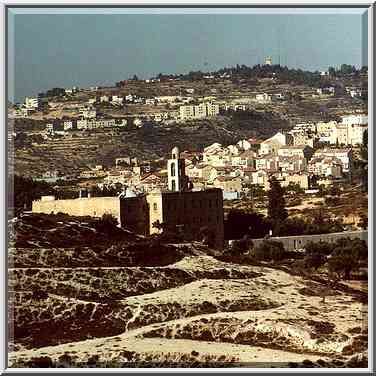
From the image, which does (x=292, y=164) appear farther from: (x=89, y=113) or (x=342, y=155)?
(x=89, y=113)

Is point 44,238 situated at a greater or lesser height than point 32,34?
lesser

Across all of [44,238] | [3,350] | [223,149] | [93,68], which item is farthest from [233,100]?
[3,350]

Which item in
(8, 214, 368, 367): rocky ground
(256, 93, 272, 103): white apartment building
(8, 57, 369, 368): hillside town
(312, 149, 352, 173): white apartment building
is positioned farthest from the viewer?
(256, 93, 272, 103): white apartment building

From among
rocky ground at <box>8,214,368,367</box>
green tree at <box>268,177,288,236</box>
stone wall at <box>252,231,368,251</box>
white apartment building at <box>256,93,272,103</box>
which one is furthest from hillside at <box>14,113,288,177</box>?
stone wall at <box>252,231,368,251</box>

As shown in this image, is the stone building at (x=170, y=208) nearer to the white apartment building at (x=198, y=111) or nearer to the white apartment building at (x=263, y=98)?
the white apartment building at (x=198, y=111)

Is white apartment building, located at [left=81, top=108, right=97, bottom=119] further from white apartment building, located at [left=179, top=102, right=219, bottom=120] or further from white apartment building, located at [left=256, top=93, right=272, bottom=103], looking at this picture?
white apartment building, located at [left=256, top=93, right=272, bottom=103]

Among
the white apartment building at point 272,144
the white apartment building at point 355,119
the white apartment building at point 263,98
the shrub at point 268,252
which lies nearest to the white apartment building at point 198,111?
the white apartment building at point 263,98

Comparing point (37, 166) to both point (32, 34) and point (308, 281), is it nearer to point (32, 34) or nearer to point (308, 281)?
Answer: point (32, 34)
